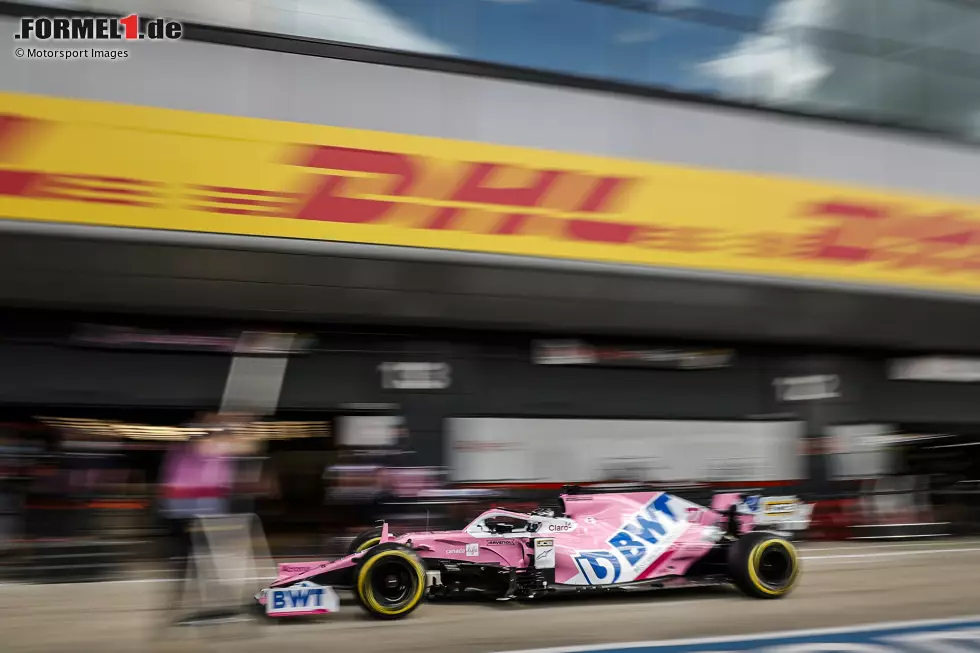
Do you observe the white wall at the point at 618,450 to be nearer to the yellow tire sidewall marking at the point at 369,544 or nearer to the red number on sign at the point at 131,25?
the yellow tire sidewall marking at the point at 369,544

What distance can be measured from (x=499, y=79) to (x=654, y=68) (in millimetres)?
2306

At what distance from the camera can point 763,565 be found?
22.9ft

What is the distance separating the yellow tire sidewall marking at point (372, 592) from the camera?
605cm

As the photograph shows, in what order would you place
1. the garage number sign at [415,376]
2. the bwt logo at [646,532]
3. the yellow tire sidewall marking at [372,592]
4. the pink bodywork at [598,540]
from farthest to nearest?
the garage number sign at [415,376], the bwt logo at [646,532], the pink bodywork at [598,540], the yellow tire sidewall marking at [372,592]

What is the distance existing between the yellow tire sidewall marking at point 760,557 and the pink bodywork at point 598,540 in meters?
0.26

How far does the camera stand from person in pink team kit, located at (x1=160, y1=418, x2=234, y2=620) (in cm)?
580

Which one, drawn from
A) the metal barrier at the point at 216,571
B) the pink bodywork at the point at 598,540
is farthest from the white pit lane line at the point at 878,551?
the pink bodywork at the point at 598,540

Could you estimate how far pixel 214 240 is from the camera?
901 cm

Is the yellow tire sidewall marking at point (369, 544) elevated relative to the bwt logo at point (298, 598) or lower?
elevated

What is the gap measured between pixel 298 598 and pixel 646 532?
284 centimetres

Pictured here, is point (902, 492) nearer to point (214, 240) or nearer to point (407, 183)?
point (407, 183)

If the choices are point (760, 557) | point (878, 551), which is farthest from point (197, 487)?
point (878, 551)

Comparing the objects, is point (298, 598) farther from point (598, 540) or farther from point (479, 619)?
point (598, 540)

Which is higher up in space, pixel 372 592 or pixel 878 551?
pixel 372 592
